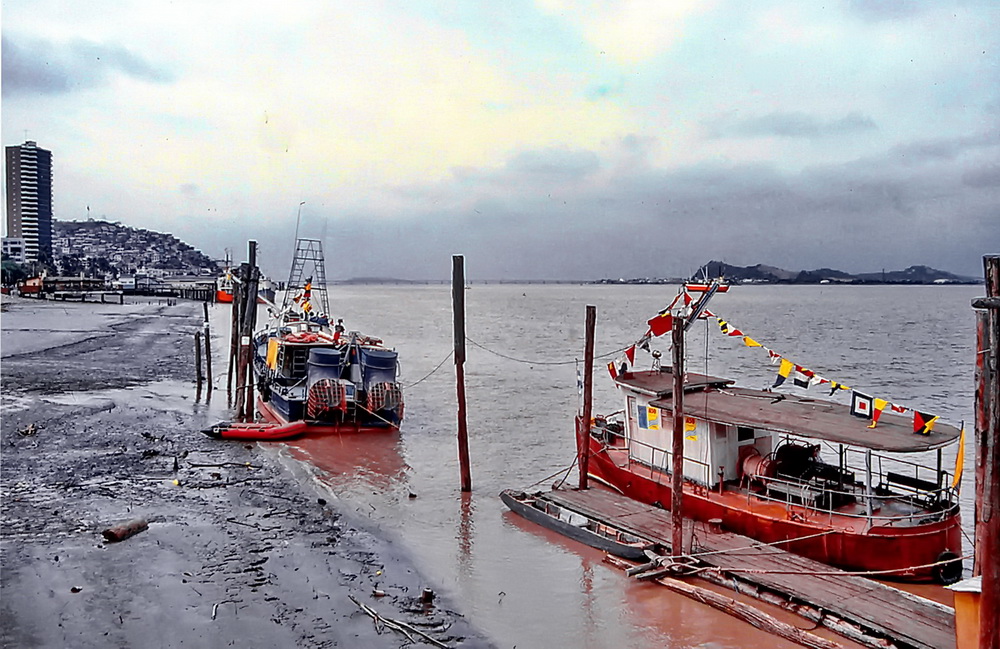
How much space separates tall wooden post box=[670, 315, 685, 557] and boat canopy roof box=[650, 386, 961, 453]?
6.67ft

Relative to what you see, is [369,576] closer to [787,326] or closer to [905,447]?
[905,447]

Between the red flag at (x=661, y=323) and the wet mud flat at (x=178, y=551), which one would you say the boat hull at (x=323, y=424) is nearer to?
the wet mud flat at (x=178, y=551)

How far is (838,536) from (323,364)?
1785 centimetres

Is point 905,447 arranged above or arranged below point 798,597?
above

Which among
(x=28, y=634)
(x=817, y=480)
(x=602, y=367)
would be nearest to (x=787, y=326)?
(x=602, y=367)

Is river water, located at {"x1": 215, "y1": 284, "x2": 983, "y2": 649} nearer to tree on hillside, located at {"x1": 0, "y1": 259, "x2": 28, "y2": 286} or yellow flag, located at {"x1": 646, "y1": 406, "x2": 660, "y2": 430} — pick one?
yellow flag, located at {"x1": 646, "y1": 406, "x2": 660, "y2": 430}

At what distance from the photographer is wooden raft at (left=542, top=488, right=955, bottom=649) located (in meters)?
10.6

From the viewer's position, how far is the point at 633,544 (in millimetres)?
14453

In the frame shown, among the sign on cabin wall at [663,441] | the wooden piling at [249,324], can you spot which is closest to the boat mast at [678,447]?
the sign on cabin wall at [663,441]

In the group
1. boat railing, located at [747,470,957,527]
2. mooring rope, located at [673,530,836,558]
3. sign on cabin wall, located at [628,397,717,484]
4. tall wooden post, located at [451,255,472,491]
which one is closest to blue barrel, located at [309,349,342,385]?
tall wooden post, located at [451,255,472,491]

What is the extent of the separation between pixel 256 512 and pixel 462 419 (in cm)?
543

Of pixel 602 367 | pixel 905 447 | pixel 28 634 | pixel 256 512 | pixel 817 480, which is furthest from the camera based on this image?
pixel 602 367

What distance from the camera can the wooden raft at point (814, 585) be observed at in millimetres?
10602

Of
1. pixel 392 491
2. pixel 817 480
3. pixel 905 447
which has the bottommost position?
pixel 392 491
